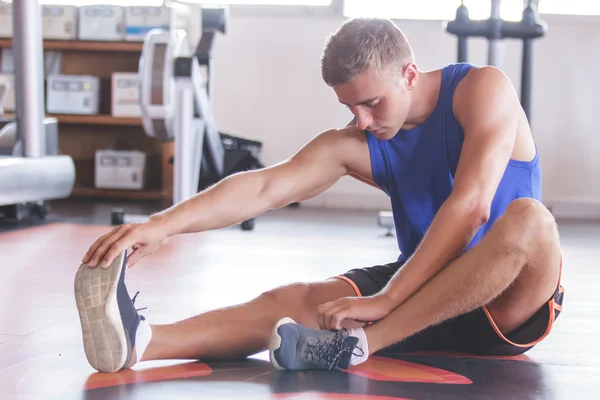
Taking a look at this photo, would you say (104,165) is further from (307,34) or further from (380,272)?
(380,272)

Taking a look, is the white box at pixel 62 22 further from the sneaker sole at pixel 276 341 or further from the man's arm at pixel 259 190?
the sneaker sole at pixel 276 341

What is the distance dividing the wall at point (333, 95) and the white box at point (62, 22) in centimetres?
105

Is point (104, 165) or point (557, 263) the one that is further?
point (104, 165)

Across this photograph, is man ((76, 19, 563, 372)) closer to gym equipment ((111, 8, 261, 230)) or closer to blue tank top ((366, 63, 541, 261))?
blue tank top ((366, 63, 541, 261))

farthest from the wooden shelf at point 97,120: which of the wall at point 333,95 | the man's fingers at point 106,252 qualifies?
the man's fingers at point 106,252

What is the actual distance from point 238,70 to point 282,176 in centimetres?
430

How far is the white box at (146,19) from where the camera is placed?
18.6 feet

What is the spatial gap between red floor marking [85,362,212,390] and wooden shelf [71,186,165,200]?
4.20 m

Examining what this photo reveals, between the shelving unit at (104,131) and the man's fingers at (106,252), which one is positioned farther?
the shelving unit at (104,131)

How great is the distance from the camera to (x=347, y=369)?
1714mm

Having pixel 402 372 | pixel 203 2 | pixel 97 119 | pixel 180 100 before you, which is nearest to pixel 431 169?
pixel 402 372

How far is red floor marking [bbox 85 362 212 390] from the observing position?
5.22 feet

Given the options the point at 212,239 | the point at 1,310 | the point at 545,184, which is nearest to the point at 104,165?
the point at 212,239

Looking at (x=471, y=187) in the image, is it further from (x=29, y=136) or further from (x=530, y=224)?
(x=29, y=136)
